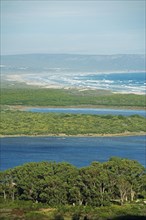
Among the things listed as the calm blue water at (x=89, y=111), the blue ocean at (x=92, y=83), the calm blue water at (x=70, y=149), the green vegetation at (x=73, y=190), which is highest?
the blue ocean at (x=92, y=83)

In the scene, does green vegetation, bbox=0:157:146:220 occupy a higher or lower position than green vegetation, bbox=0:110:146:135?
lower

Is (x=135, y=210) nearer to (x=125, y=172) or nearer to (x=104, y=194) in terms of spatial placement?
(x=104, y=194)

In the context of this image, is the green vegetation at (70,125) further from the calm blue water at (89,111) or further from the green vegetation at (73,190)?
the green vegetation at (73,190)

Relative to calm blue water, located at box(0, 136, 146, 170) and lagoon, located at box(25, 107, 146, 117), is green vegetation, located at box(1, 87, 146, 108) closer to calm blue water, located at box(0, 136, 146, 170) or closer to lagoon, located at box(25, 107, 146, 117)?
lagoon, located at box(25, 107, 146, 117)

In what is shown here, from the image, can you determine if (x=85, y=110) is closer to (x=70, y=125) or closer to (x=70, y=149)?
(x=70, y=125)

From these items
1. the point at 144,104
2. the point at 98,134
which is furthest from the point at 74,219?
the point at 144,104

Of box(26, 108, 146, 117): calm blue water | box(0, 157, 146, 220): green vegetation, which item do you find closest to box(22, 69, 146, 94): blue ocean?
box(26, 108, 146, 117): calm blue water

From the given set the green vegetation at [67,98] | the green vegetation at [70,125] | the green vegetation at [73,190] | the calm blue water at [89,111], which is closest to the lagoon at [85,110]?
the calm blue water at [89,111]
